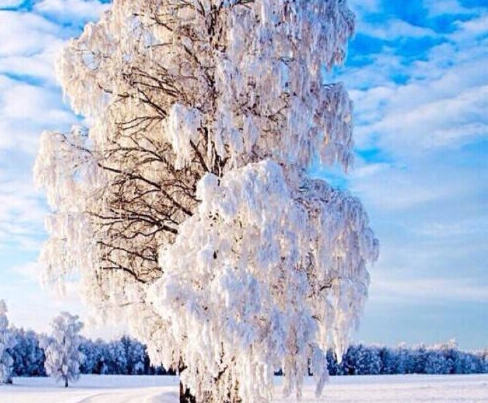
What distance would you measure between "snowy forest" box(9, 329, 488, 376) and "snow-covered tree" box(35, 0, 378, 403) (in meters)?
83.0

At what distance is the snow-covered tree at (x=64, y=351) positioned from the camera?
238 ft

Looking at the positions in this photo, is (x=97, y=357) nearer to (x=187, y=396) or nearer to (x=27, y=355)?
(x=27, y=355)

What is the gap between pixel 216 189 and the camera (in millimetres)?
9781

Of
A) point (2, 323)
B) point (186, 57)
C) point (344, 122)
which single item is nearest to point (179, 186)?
point (186, 57)

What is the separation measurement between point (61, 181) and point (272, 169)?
3707 millimetres

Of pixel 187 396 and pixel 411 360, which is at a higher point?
pixel 411 360

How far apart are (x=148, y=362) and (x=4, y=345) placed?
25.7m

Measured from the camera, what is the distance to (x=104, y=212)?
11.9m

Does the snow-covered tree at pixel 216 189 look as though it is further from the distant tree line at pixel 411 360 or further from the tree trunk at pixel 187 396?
the distant tree line at pixel 411 360

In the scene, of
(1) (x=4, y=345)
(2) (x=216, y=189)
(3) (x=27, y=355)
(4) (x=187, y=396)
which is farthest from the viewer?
(3) (x=27, y=355)

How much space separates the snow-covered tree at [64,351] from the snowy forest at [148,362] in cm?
1984

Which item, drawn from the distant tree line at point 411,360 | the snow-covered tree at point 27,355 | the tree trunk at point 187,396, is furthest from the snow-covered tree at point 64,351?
the tree trunk at point 187,396

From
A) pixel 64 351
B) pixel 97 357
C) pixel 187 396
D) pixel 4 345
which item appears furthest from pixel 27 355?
pixel 187 396

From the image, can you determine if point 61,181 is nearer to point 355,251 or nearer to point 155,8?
point 155,8
